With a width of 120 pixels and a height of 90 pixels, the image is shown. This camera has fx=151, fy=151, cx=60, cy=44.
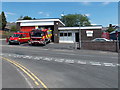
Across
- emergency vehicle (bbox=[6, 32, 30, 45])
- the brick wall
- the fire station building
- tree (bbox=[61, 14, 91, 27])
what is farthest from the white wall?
tree (bbox=[61, 14, 91, 27])

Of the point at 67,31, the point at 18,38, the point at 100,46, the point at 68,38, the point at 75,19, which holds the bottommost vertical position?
the point at 100,46

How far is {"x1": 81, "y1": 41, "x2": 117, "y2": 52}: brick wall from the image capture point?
2470 centimetres

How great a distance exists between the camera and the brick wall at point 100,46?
24.7 m

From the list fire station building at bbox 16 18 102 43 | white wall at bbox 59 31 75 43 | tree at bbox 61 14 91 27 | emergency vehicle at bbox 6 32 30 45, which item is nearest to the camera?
emergency vehicle at bbox 6 32 30 45

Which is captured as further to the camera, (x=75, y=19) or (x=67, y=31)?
(x=75, y=19)

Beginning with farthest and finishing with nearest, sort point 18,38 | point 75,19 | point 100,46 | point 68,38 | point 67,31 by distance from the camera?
point 75,19, point 68,38, point 67,31, point 18,38, point 100,46

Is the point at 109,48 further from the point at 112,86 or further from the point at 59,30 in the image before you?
the point at 112,86

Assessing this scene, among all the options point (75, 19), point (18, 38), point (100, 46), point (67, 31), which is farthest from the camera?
point (75, 19)

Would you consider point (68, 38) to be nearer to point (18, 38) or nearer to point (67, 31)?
point (67, 31)

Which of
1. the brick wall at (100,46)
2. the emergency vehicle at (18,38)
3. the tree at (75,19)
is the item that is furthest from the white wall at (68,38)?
the tree at (75,19)

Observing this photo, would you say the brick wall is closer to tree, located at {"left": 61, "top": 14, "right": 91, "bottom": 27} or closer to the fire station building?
the fire station building

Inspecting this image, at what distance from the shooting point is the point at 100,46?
1004 inches

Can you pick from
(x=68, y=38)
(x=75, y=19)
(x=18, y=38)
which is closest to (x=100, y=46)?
(x=68, y=38)

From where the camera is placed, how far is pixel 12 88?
640 cm
